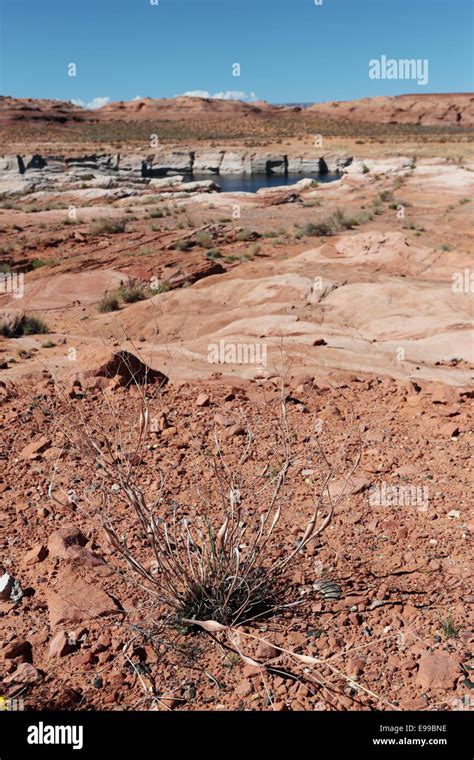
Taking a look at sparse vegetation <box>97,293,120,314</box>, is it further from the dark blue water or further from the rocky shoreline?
the rocky shoreline

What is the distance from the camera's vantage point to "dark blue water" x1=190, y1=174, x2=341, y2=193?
1629 inches

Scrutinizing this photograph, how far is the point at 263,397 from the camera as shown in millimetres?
6047

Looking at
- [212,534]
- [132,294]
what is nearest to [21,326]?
[132,294]

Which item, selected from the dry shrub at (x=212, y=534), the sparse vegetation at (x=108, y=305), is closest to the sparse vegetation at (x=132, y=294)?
the sparse vegetation at (x=108, y=305)

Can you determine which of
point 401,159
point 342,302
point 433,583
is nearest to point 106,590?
point 433,583

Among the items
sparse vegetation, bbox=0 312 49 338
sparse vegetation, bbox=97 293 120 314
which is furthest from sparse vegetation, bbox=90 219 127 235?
sparse vegetation, bbox=0 312 49 338

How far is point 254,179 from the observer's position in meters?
46.9

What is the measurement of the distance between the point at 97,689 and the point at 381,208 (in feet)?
76.0

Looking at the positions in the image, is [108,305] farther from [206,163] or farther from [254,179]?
[206,163]

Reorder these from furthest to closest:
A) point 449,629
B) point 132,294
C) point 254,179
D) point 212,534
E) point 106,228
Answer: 1. point 254,179
2. point 106,228
3. point 132,294
4. point 212,534
5. point 449,629

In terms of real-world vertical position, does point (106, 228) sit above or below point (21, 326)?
above

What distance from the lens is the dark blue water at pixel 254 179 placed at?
136ft

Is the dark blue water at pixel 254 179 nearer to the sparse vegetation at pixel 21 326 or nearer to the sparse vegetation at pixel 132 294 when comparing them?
the sparse vegetation at pixel 132 294

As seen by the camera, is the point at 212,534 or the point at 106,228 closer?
the point at 212,534
